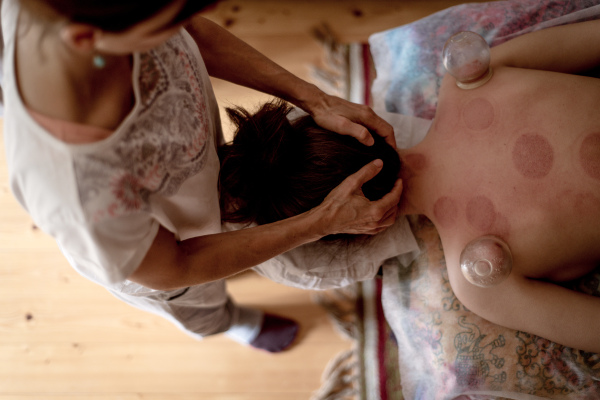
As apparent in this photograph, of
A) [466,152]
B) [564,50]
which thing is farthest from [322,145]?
[564,50]

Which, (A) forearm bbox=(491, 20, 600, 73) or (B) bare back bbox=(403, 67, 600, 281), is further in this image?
(A) forearm bbox=(491, 20, 600, 73)

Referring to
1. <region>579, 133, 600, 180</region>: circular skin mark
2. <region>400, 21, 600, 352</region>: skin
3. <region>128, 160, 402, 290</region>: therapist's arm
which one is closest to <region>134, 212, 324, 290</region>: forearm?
<region>128, 160, 402, 290</region>: therapist's arm

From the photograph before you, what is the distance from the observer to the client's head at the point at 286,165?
803 mm

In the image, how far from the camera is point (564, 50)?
894mm

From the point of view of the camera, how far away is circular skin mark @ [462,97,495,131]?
2.78 feet

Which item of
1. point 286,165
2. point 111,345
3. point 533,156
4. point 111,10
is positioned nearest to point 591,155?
point 533,156

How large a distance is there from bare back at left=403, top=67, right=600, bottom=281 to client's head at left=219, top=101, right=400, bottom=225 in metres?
0.13

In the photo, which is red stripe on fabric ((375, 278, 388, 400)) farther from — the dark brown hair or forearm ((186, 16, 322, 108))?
the dark brown hair

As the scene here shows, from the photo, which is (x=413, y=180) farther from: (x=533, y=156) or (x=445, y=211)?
(x=533, y=156)

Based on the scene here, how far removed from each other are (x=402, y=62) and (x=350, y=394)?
944mm

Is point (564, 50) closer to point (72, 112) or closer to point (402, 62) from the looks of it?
point (402, 62)

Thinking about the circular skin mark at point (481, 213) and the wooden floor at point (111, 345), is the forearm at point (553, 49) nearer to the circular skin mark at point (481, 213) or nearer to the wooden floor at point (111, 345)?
the circular skin mark at point (481, 213)

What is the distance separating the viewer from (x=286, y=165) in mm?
813


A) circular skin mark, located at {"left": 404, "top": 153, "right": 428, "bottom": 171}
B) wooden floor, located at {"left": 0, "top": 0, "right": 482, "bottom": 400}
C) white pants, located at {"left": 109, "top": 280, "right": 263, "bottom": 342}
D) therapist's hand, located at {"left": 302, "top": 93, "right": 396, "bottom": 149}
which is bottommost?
wooden floor, located at {"left": 0, "top": 0, "right": 482, "bottom": 400}
